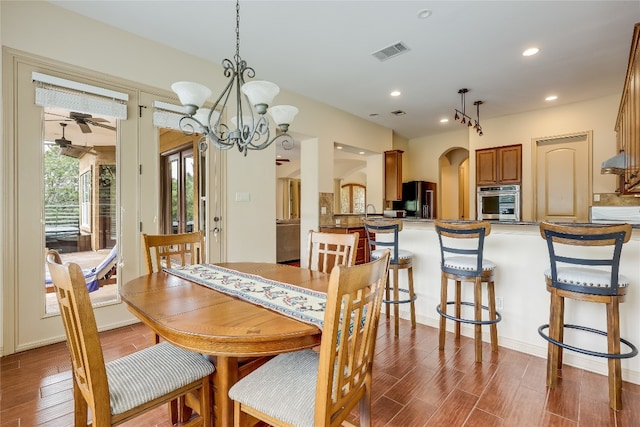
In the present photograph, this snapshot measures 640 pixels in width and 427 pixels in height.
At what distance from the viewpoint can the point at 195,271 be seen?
2078 mm

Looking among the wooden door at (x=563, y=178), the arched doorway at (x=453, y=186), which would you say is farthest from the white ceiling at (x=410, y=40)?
the arched doorway at (x=453, y=186)

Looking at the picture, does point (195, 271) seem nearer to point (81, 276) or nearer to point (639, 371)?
point (81, 276)

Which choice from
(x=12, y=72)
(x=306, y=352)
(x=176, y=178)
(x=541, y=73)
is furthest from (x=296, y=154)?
(x=306, y=352)

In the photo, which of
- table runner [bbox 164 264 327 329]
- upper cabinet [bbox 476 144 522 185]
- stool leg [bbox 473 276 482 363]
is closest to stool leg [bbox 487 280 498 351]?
stool leg [bbox 473 276 482 363]

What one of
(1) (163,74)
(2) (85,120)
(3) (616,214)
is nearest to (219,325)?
(2) (85,120)

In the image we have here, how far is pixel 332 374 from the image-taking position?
0.98 metres

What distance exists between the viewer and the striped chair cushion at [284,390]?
1.06 m

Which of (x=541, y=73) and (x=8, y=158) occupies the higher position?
(x=541, y=73)

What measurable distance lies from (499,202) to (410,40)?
12.3ft

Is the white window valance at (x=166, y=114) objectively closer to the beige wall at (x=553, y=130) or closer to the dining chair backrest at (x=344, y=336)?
the dining chair backrest at (x=344, y=336)

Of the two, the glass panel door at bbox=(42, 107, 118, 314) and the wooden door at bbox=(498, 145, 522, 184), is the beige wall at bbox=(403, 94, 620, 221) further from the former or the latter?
the glass panel door at bbox=(42, 107, 118, 314)

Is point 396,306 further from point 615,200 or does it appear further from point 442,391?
point 615,200

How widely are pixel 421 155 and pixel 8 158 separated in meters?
7.05

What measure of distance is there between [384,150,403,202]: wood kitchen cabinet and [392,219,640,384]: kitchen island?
10.8 feet
